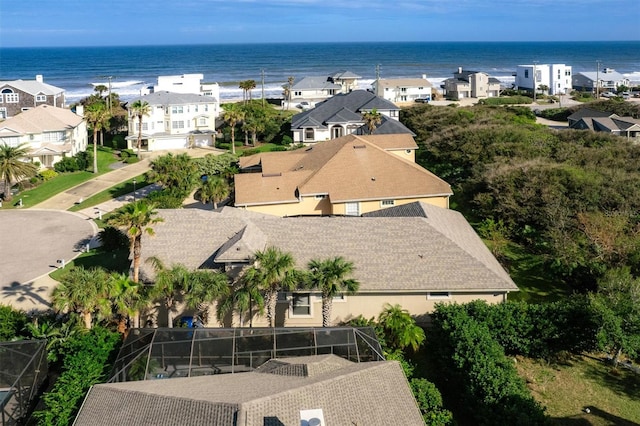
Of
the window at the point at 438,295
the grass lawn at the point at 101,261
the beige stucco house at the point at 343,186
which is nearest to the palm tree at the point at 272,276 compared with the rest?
the window at the point at 438,295

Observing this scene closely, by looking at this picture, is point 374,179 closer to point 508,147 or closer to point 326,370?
point 508,147

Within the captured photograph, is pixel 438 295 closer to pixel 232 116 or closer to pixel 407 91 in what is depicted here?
pixel 232 116

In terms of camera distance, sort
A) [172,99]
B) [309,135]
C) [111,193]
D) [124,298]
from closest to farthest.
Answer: [124,298]
[111,193]
[309,135]
[172,99]

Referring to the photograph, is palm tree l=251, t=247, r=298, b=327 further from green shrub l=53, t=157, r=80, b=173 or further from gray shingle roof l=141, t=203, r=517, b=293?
green shrub l=53, t=157, r=80, b=173

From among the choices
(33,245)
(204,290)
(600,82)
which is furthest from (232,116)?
(600,82)

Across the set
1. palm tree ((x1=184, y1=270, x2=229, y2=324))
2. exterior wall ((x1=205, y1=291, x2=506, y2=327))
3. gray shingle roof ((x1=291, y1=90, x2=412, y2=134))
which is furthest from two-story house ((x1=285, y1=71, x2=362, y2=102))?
palm tree ((x1=184, y1=270, x2=229, y2=324))

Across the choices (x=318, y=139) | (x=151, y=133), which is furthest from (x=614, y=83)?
(x=151, y=133)

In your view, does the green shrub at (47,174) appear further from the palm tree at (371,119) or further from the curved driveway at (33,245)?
the palm tree at (371,119)
